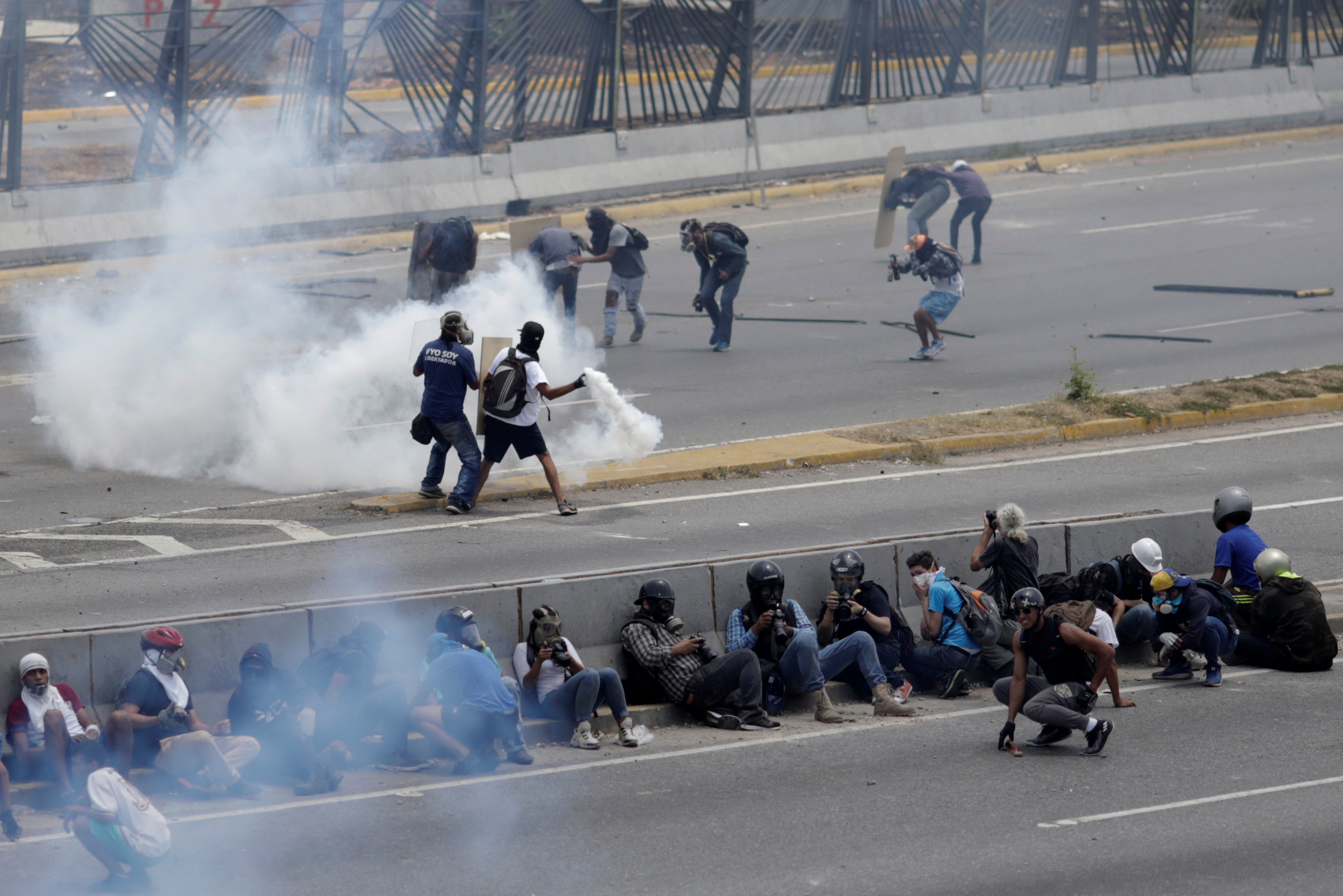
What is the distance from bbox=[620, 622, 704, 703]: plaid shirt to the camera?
9.84 metres

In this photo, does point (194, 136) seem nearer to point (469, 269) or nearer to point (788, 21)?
point (469, 269)

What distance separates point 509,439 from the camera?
13.0 m

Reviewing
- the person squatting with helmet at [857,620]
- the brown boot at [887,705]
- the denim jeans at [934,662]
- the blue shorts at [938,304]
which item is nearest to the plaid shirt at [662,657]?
the person squatting with helmet at [857,620]

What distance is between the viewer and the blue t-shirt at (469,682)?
8875 millimetres

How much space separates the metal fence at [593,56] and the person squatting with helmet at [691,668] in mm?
13298

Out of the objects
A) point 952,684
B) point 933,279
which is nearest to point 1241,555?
point 952,684

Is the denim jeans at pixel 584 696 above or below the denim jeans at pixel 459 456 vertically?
below

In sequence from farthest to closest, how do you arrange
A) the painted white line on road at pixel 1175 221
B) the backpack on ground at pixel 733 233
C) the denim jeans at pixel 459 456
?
the painted white line on road at pixel 1175 221
the backpack on ground at pixel 733 233
the denim jeans at pixel 459 456

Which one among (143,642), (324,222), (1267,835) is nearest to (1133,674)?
(1267,835)

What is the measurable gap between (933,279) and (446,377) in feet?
23.8

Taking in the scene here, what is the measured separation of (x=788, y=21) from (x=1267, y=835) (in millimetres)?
23567

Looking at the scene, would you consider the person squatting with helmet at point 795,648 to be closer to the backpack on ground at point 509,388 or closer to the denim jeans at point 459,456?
the backpack on ground at point 509,388

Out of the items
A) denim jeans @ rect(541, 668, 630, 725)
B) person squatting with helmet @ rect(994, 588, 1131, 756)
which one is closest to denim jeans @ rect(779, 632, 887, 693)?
person squatting with helmet @ rect(994, 588, 1131, 756)

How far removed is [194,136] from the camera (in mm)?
22656
